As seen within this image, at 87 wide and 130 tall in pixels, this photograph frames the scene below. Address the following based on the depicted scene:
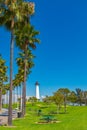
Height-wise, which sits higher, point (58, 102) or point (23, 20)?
point (23, 20)

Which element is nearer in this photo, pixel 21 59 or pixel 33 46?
pixel 33 46

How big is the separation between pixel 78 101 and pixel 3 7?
132 m

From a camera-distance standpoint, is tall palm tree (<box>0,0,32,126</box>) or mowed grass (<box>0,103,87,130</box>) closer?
mowed grass (<box>0,103,87,130</box>)

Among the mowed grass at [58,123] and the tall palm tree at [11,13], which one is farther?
A: the tall palm tree at [11,13]

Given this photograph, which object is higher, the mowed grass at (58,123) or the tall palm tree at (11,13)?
the tall palm tree at (11,13)

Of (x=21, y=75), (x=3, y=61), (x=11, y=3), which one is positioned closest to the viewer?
(x=11, y=3)

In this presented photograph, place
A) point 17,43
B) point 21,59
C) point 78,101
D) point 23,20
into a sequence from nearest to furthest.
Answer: point 23,20 < point 17,43 < point 21,59 < point 78,101

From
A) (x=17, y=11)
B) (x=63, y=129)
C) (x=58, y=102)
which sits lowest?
(x=63, y=129)

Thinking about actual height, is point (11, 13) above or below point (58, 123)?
above

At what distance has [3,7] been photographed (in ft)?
117

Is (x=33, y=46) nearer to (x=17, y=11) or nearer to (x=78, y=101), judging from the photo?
(x=17, y=11)

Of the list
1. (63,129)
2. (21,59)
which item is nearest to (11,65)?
(63,129)

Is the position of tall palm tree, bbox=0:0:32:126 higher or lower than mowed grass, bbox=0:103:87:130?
higher

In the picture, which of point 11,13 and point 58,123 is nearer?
point 11,13
